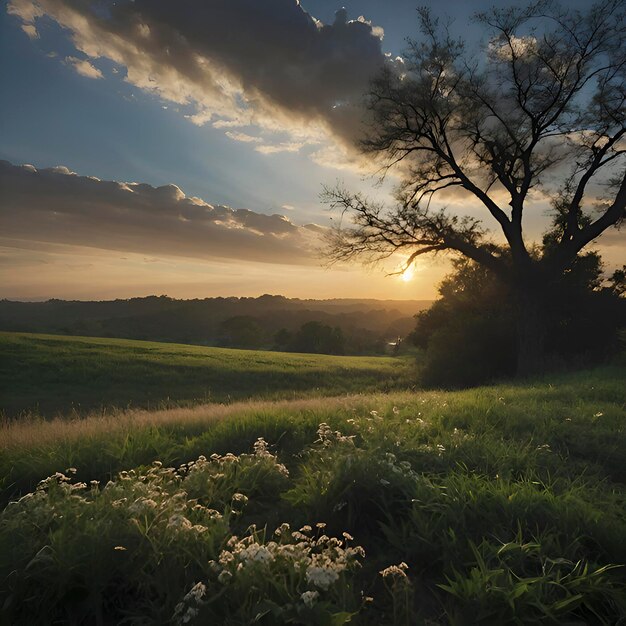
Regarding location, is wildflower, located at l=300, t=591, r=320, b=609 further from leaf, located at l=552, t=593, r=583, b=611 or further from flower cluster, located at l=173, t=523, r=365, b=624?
leaf, located at l=552, t=593, r=583, b=611

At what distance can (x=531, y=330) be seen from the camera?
1939cm

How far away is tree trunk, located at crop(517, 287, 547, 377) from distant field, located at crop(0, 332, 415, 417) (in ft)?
25.3

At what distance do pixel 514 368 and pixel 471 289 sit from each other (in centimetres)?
581

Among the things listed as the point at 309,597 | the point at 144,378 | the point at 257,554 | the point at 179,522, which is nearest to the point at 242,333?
the point at 144,378

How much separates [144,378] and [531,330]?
20.7m

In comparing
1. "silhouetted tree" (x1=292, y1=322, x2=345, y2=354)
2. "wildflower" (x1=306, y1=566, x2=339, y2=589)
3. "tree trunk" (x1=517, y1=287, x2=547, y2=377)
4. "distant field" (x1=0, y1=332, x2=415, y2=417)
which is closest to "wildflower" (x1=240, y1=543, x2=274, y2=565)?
"wildflower" (x1=306, y1=566, x2=339, y2=589)

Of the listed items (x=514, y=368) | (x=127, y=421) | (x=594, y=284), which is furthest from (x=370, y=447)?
(x=594, y=284)

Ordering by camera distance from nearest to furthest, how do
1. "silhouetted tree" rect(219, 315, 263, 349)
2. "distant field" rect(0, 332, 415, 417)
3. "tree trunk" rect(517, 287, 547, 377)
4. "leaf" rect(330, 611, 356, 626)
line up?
"leaf" rect(330, 611, 356, 626), "tree trunk" rect(517, 287, 547, 377), "distant field" rect(0, 332, 415, 417), "silhouetted tree" rect(219, 315, 263, 349)

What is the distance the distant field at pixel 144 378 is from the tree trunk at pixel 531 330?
304 inches

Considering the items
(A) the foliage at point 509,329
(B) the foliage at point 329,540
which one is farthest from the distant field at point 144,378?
(B) the foliage at point 329,540

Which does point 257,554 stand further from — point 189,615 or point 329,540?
point 329,540

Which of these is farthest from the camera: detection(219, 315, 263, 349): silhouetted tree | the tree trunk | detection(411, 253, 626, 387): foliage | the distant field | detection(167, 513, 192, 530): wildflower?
detection(219, 315, 263, 349): silhouetted tree

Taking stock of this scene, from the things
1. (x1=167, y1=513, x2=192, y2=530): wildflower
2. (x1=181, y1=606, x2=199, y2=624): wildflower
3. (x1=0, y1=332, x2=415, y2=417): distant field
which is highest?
(x1=167, y1=513, x2=192, y2=530): wildflower

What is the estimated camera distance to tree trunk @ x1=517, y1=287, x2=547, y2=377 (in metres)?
19.2
